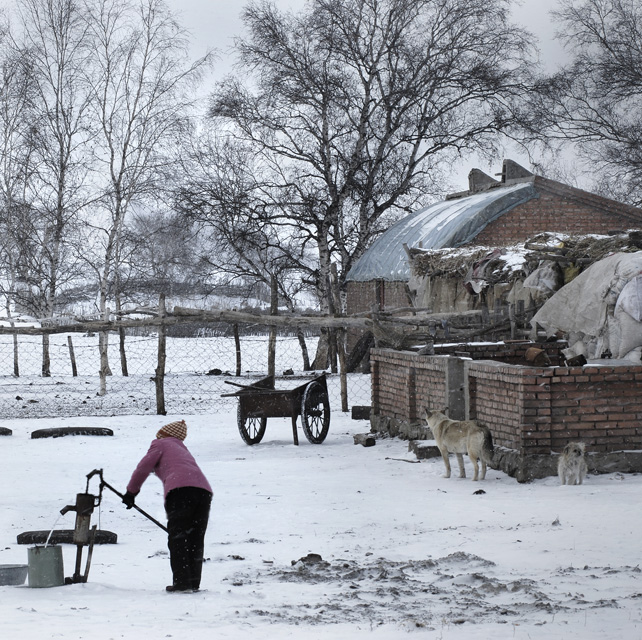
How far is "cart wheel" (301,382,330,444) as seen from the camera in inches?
550

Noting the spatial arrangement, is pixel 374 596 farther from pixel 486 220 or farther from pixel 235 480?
pixel 486 220

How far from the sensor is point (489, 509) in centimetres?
903

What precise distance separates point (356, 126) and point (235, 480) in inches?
729

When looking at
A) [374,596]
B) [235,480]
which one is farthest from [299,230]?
[374,596]

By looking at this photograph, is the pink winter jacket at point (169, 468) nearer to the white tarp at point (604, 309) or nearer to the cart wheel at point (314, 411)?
the white tarp at point (604, 309)

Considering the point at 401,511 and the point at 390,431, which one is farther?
the point at 390,431

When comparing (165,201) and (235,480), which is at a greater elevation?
(165,201)

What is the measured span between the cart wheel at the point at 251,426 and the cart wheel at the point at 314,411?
658 millimetres

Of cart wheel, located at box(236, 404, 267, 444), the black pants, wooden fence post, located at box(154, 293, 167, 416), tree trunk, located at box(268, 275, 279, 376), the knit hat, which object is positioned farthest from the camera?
tree trunk, located at box(268, 275, 279, 376)

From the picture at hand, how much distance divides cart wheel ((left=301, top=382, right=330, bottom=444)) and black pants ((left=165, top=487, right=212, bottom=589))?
278 inches

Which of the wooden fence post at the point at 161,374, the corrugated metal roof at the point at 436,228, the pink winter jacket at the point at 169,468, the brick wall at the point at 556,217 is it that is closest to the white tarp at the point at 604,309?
the pink winter jacket at the point at 169,468

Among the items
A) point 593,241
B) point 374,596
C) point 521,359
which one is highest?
point 593,241

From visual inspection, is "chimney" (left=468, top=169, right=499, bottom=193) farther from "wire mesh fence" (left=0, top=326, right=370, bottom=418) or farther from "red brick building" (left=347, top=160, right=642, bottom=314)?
"wire mesh fence" (left=0, top=326, right=370, bottom=418)

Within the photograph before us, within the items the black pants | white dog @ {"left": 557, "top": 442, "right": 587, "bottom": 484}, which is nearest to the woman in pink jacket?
the black pants
